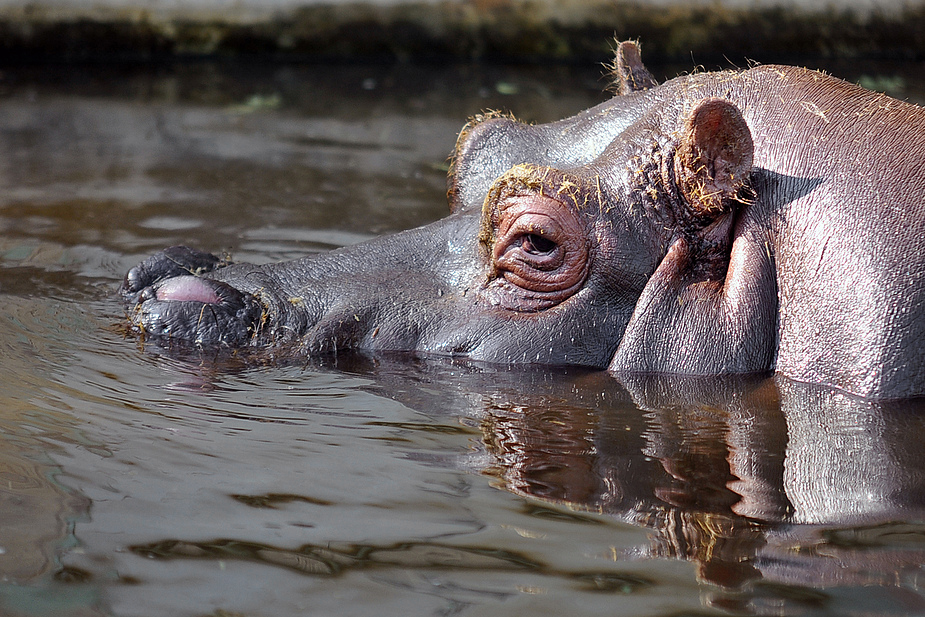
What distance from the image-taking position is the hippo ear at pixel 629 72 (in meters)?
4.59

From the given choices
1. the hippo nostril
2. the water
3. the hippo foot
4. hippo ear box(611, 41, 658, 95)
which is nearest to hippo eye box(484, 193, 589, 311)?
the water

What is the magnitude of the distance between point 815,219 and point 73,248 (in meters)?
3.75

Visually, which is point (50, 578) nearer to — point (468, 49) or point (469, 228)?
point (469, 228)

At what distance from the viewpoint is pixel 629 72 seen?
462 centimetres

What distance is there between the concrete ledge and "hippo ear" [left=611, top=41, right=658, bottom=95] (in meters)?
7.99

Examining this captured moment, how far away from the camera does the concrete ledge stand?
12219mm

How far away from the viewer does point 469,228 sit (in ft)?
13.4

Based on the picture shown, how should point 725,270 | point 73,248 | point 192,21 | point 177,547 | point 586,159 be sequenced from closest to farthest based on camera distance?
point 177,547, point 725,270, point 586,159, point 73,248, point 192,21

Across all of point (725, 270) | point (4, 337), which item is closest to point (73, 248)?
point (4, 337)

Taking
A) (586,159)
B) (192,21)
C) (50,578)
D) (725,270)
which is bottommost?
(50,578)

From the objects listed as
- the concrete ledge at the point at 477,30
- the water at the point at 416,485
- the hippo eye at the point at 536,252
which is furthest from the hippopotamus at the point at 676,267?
the concrete ledge at the point at 477,30

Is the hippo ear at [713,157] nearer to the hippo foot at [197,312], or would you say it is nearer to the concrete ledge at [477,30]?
the hippo foot at [197,312]

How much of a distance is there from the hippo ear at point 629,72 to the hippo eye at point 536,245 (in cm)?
110

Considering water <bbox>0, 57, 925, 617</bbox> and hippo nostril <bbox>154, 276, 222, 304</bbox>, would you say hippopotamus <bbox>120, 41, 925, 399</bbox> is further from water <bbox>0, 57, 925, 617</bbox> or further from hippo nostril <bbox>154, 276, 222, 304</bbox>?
water <bbox>0, 57, 925, 617</bbox>
